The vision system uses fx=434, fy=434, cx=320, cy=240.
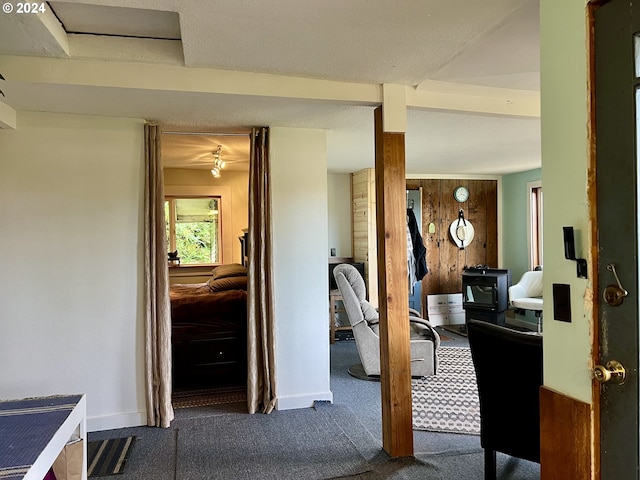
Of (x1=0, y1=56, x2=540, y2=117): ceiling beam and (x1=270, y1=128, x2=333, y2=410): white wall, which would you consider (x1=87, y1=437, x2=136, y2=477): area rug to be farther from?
(x1=0, y1=56, x2=540, y2=117): ceiling beam

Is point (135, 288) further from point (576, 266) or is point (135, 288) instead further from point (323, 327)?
point (576, 266)

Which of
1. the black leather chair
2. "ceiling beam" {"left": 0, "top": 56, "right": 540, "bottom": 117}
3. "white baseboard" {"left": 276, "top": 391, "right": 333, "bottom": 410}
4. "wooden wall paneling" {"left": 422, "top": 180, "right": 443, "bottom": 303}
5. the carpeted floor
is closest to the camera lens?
→ the black leather chair

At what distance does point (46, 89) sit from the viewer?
237 cm

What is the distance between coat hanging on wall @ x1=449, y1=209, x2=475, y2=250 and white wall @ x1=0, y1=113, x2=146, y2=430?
4816mm

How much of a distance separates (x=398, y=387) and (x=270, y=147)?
6.63 feet

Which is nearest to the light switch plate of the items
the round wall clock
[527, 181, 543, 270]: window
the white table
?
the white table

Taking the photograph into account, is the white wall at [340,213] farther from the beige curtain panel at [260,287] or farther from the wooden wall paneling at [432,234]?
the beige curtain panel at [260,287]

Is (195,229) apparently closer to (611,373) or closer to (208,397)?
(208,397)

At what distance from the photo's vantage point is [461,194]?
263 inches

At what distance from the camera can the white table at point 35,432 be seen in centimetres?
129

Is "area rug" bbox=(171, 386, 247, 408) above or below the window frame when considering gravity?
below

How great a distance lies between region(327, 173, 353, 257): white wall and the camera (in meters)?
6.21

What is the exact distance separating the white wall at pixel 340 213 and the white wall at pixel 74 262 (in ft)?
11.0

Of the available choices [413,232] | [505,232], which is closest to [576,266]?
[413,232]
